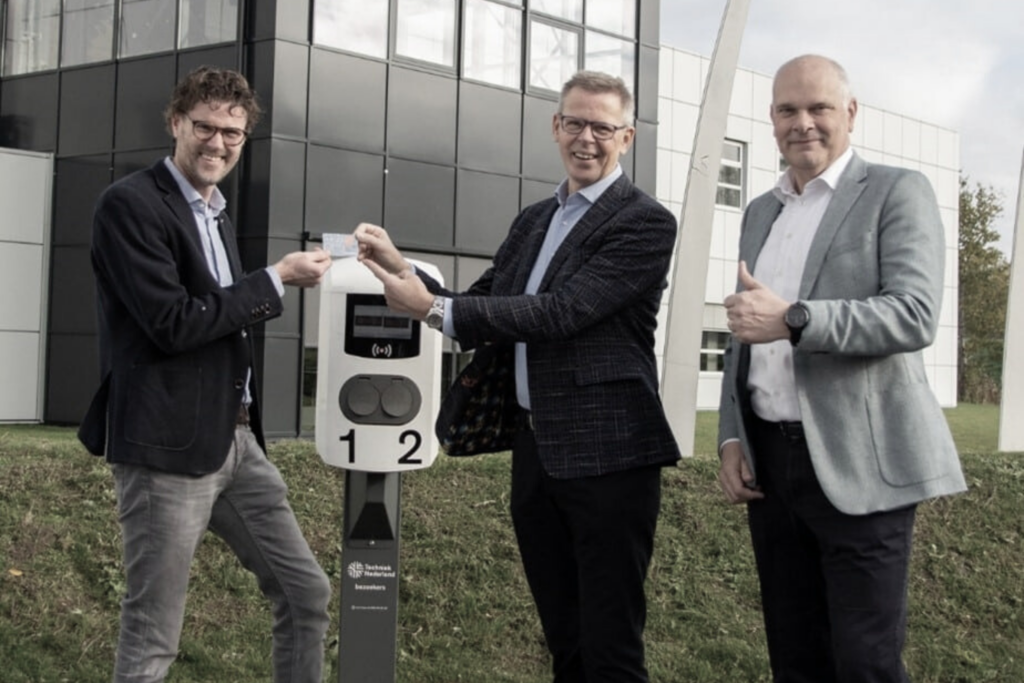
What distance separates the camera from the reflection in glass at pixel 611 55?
16.9 metres

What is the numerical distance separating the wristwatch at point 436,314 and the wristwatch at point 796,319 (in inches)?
41.1

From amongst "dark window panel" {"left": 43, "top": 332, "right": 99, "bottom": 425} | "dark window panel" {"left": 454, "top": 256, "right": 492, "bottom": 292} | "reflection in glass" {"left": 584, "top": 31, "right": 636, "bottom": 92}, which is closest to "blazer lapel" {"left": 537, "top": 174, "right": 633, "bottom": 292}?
"dark window panel" {"left": 454, "top": 256, "right": 492, "bottom": 292}

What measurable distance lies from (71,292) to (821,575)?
13567 mm

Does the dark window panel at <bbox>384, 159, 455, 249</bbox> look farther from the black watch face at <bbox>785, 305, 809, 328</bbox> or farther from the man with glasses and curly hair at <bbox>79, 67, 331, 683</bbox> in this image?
the black watch face at <bbox>785, 305, 809, 328</bbox>

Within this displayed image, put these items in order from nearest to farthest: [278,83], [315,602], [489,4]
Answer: [315,602], [278,83], [489,4]

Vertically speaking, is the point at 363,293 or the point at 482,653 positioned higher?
the point at 363,293

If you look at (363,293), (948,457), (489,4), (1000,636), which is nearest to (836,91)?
(948,457)

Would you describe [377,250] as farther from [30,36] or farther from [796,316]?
[30,36]

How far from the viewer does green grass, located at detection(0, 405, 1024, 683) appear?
5.66m

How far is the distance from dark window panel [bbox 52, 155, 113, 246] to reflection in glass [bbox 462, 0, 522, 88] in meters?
4.65

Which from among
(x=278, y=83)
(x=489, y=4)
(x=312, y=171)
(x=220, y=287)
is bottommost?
(x=220, y=287)

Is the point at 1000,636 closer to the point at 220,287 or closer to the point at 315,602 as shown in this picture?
the point at 315,602

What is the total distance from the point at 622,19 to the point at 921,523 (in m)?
11.1

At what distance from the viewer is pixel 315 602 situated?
3.69m
